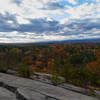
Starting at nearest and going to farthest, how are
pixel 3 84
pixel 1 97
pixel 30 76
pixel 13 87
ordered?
pixel 1 97 → pixel 13 87 → pixel 3 84 → pixel 30 76

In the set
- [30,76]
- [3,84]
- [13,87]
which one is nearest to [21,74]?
[30,76]

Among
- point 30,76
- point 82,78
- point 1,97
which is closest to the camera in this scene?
point 1,97

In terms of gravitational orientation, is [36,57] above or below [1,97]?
below

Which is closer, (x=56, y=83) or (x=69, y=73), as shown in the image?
(x=56, y=83)

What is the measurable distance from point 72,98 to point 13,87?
2789mm

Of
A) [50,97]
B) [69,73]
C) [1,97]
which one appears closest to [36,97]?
[50,97]

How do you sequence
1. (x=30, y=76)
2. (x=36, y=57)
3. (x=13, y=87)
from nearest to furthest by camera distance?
(x=13, y=87), (x=30, y=76), (x=36, y=57)

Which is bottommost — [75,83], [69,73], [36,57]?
[36,57]

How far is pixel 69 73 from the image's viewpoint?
826cm

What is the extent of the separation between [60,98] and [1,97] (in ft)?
7.37

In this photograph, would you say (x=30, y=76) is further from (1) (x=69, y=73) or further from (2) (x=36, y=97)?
(2) (x=36, y=97)

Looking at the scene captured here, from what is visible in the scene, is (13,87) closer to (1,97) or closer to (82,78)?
(1,97)

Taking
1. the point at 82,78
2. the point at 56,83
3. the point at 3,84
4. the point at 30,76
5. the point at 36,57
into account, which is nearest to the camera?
the point at 3,84

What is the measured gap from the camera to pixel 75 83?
297 inches
